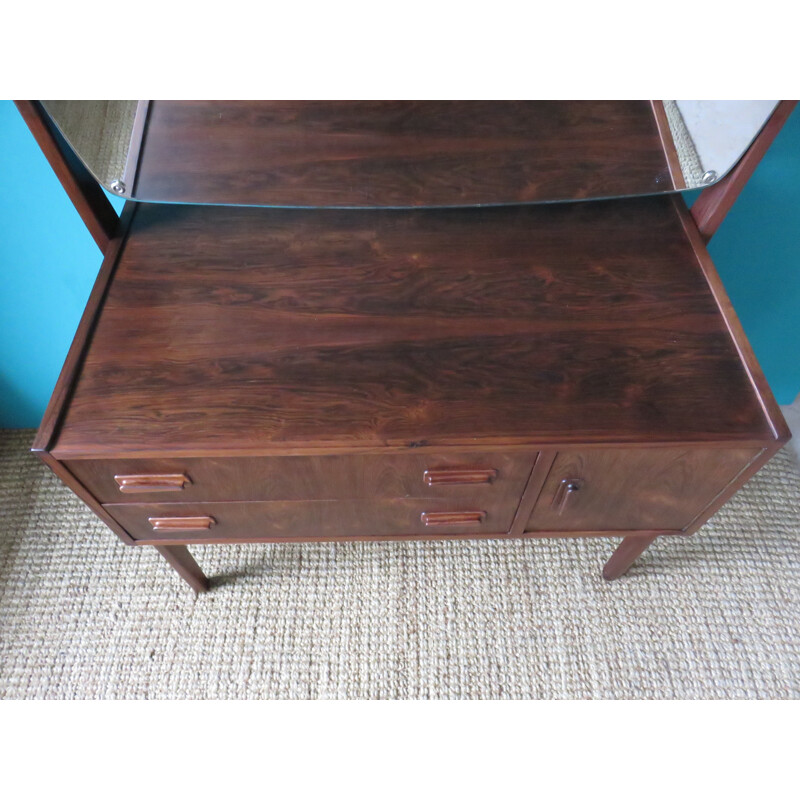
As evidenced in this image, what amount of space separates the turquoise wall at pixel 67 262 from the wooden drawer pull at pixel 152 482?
43cm

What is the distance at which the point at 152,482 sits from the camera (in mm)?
685

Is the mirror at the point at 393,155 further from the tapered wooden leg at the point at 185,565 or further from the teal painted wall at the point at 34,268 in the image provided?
the tapered wooden leg at the point at 185,565

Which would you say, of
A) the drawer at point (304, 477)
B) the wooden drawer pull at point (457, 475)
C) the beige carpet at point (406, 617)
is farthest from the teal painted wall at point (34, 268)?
the wooden drawer pull at point (457, 475)

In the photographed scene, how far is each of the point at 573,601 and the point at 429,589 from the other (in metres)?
0.25

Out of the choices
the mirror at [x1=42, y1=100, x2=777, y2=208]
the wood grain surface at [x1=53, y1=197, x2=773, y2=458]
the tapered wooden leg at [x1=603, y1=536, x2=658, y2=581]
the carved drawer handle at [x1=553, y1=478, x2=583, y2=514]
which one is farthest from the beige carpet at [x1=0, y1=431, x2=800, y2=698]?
the mirror at [x1=42, y1=100, x2=777, y2=208]

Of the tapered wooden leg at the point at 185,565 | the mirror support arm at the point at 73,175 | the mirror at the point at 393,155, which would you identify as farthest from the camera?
the tapered wooden leg at the point at 185,565

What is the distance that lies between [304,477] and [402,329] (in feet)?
0.65

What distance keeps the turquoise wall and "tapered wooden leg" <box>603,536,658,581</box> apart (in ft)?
1.45

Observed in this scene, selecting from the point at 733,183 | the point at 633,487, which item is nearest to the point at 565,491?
the point at 633,487

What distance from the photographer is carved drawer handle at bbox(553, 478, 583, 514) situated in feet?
2.35

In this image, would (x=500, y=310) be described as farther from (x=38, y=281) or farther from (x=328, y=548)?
(x=38, y=281)

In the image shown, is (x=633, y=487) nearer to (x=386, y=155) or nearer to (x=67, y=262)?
(x=386, y=155)

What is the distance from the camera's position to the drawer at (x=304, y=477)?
67 cm

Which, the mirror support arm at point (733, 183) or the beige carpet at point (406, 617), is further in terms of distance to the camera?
the beige carpet at point (406, 617)
